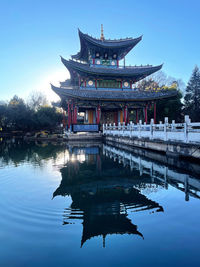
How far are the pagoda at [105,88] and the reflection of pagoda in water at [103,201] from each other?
13.8 meters

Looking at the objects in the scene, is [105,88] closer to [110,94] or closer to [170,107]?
[110,94]

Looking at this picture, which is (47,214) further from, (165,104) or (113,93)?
(165,104)

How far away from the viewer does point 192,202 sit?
12.3 ft

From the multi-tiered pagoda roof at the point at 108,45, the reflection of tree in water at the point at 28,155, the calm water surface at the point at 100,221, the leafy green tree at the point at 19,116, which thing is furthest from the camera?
the leafy green tree at the point at 19,116

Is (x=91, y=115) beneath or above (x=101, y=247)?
above

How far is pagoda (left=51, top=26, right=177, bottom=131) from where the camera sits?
19.7 metres

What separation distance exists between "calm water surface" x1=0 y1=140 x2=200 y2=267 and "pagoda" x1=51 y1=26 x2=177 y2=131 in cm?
1479

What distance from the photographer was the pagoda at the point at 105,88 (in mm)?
19719

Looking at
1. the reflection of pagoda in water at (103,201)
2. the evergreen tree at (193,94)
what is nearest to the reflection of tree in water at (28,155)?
the reflection of pagoda in water at (103,201)

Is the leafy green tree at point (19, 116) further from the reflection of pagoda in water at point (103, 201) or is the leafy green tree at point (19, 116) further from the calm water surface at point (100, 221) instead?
the calm water surface at point (100, 221)

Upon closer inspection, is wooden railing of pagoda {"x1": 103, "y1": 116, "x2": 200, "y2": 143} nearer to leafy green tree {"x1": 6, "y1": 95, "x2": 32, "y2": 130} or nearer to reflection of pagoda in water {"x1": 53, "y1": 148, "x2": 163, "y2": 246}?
reflection of pagoda in water {"x1": 53, "y1": 148, "x2": 163, "y2": 246}

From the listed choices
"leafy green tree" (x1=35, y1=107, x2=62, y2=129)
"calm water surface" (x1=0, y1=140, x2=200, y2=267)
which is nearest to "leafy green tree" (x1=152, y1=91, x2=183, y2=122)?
"leafy green tree" (x1=35, y1=107, x2=62, y2=129)

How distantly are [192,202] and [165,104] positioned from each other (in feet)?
78.3

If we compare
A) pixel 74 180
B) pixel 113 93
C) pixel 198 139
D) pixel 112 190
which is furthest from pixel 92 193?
pixel 113 93
